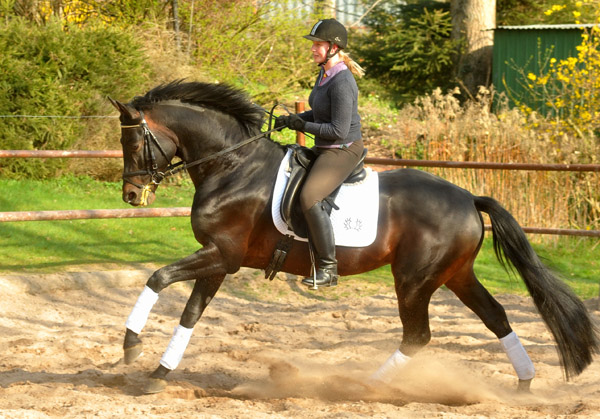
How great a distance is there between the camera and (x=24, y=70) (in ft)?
39.1

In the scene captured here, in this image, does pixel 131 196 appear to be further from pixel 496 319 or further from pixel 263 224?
pixel 496 319

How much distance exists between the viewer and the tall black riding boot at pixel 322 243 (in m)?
5.19

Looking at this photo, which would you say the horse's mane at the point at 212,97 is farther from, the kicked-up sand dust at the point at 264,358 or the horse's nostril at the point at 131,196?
the kicked-up sand dust at the point at 264,358

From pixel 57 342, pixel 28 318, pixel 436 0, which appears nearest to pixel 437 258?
pixel 57 342

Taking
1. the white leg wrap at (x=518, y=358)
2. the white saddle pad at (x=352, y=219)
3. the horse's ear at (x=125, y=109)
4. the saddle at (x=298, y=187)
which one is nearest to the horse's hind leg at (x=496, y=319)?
the white leg wrap at (x=518, y=358)

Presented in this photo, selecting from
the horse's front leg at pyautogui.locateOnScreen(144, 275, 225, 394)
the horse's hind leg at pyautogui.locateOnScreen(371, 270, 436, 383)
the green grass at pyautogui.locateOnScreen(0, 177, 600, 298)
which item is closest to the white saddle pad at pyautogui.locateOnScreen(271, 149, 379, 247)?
the horse's hind leg at pyautogui.locateOnScreen(371, 270, 436, 383)

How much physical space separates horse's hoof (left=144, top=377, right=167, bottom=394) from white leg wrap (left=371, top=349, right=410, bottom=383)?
1.46 m

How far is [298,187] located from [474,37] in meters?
15.2

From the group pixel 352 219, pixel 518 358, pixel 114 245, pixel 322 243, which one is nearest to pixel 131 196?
pixel 322 243

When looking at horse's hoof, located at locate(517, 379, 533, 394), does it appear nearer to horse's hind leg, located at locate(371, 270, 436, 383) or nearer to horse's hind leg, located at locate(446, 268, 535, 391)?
horse's hind leg, located at locate(446, 268, 535, 391)

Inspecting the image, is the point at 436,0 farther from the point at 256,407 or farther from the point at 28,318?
the point at 256,407

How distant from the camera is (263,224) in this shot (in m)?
5.33

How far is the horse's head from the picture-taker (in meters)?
5.19

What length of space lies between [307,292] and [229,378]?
9.86ft
